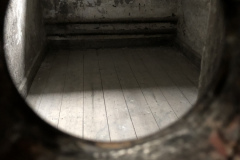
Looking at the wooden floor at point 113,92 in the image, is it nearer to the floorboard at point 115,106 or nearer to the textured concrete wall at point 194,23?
the floorboard at point 115,106

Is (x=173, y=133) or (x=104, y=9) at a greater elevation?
(x=173, y=133)

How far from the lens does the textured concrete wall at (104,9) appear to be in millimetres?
3705

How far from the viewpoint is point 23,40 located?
2516 mm

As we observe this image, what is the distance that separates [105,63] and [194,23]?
43.9 inches

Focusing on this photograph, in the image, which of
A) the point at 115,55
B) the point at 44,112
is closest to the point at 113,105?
the point at 44,112

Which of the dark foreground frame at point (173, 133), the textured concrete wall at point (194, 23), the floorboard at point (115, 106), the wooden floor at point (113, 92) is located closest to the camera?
the dark foreground frame at point (173, 133)

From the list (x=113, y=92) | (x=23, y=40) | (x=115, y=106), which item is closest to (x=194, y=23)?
(x=113, y=92)

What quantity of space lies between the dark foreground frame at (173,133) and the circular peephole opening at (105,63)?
1.25m

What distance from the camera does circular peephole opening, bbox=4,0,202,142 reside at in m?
2.14

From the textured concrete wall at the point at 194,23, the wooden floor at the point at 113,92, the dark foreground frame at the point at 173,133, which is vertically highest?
the dark foreground frame at the point at 173,133

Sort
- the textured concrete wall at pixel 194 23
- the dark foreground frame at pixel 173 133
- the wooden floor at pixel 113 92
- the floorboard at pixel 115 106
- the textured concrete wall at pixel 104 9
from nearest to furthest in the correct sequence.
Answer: the dark foreground frame at pixel 173 133, the floorboard at pixel 115 106, the wooden floor at pixel 113 92, the textured concrete wall at pixel 194 23, the textured concrete wall at pixel 104 9

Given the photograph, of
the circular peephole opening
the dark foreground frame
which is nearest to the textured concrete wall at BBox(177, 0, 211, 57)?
the circular peephole opening

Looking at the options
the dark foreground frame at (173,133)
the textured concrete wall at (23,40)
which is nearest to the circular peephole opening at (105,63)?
the textured concrete wall at (23,40)

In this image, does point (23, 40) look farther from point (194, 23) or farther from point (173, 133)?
point (173, 133)
